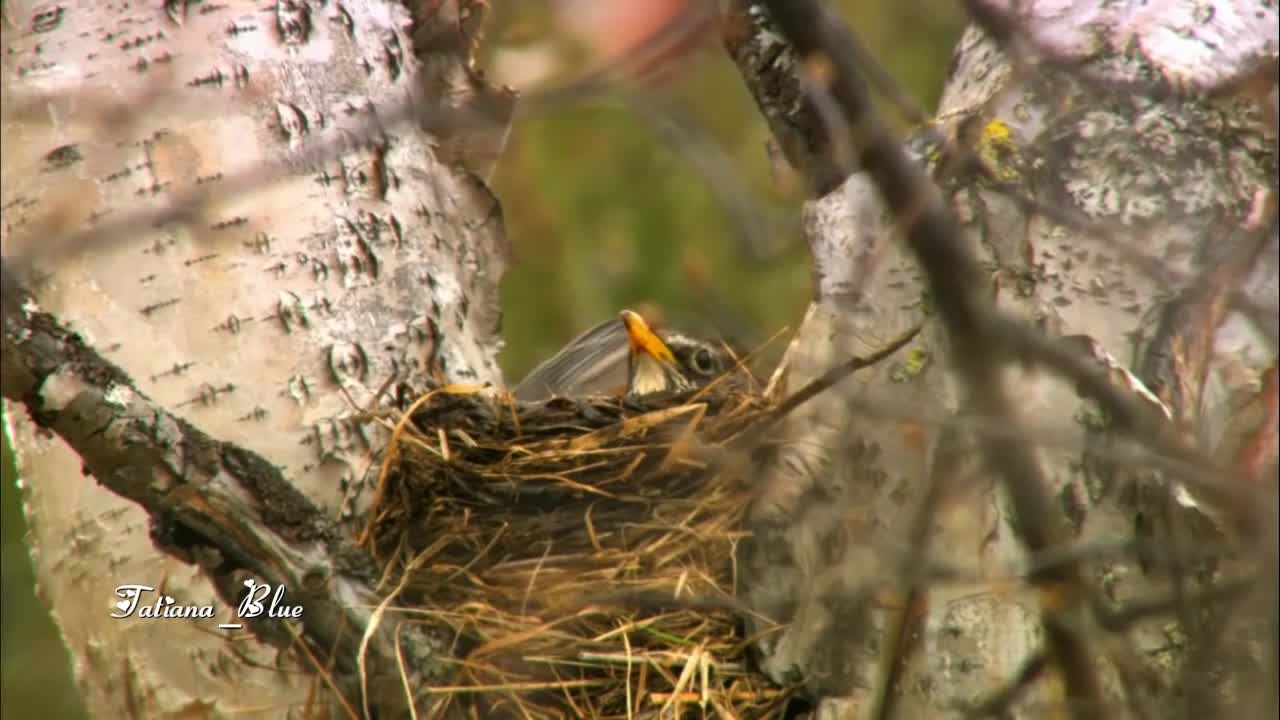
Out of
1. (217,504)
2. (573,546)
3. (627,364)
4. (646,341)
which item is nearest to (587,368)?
(627,364)

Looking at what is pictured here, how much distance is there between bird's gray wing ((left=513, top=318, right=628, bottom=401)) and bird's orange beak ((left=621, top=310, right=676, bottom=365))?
181mm

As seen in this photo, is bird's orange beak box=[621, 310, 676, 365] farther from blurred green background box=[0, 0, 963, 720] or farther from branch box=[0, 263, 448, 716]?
branch box=[0, 263, 448, 716]

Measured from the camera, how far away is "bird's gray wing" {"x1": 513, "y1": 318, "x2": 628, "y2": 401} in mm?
5281

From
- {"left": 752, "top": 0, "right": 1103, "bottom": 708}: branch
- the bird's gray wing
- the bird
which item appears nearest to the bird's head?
the bird

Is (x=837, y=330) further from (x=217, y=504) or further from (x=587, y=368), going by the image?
(x=587, y=368)

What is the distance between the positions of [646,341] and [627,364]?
19 cm

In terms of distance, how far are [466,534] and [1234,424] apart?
66.4 inches

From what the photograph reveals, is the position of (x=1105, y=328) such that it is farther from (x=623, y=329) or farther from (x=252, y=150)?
(x=623, y=329)

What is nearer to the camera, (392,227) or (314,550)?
(314,550)

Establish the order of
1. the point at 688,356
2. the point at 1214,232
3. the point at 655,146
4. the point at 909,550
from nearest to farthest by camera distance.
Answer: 1. the point at 909,550
2. the point at 1214,232
3. the point at 688,356
4. the point at 655,146

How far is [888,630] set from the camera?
296 cm

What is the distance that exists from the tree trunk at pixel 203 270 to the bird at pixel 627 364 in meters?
1.13

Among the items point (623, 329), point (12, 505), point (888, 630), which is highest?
point (888, 630)

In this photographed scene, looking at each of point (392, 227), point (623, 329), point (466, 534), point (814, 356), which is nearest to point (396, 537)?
point (466, 534)
